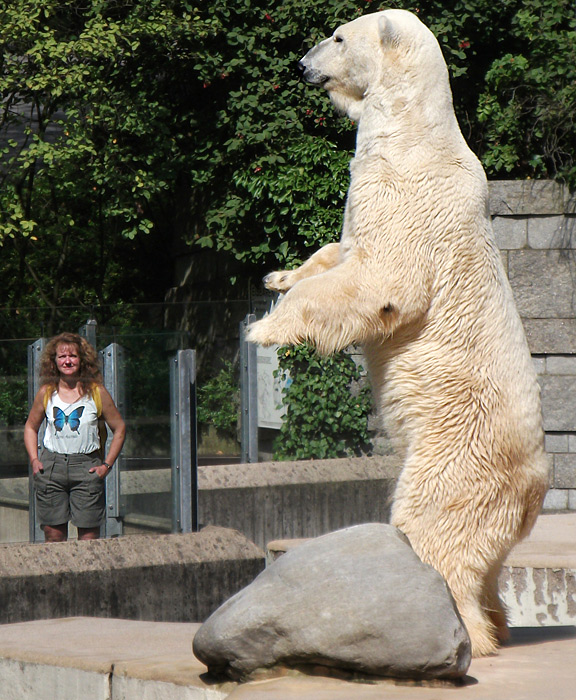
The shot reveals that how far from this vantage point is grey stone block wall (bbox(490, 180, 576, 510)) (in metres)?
8.17

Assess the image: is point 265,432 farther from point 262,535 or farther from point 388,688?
point 388,688

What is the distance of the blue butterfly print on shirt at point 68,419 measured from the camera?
5.73 meters

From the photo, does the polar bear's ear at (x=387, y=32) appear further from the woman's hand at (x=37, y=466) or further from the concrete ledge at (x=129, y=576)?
the woman's hand at (x=37, y=466)

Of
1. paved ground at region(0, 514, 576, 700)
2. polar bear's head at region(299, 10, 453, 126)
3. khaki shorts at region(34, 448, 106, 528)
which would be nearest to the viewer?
paved ground at region(0, 514, 576, 700)

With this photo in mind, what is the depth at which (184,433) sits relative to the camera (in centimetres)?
613

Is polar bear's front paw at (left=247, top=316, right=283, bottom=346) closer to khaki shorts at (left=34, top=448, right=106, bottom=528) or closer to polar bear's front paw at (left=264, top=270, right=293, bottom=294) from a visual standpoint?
polar bear's front paw at (left=264, top=270, right=293, bottom=294)

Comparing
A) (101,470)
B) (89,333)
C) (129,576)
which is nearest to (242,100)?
(89,333)

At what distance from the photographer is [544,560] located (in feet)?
18.1

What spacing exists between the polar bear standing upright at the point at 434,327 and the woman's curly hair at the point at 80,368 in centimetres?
246

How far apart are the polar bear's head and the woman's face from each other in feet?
8.40

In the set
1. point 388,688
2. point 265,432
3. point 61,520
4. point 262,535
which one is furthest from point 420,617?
point 265,432

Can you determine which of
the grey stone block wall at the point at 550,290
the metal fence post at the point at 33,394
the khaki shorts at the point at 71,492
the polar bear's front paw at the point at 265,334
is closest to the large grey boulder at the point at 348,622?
the polar bear's front paw at the point at 265,334

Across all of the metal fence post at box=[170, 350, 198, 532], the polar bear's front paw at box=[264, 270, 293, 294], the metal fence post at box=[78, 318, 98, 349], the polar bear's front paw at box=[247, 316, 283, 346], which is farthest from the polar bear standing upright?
the metal fence post at box=[78, 318, 98, 349]

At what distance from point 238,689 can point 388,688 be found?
1.47 ft
